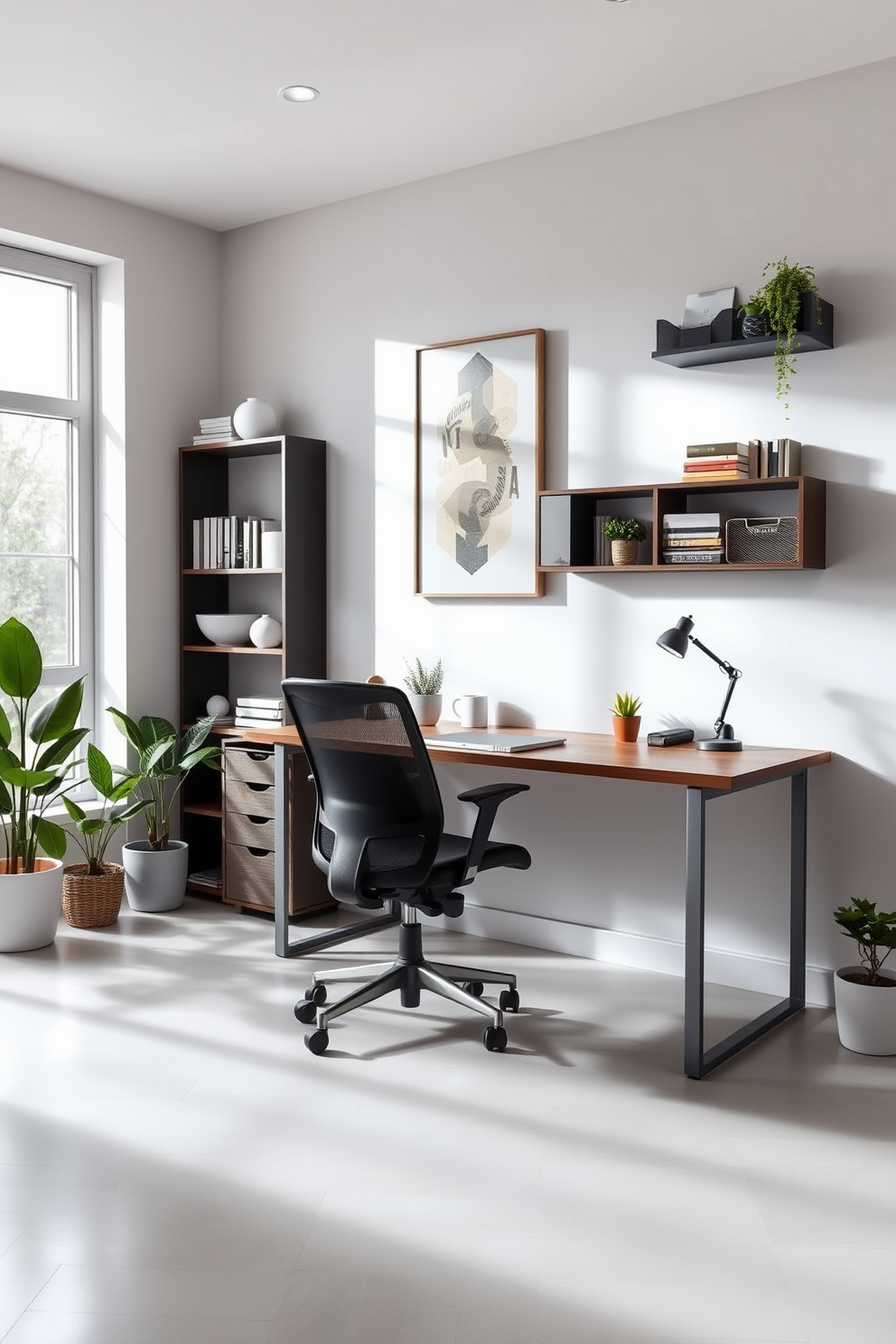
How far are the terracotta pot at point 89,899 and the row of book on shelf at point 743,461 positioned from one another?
8.45 ft

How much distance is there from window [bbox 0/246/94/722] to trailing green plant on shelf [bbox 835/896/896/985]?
126 inches

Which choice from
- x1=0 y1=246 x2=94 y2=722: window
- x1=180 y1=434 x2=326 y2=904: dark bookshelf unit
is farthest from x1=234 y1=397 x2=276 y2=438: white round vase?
x1=0 y1=246 x2=94 y2=722: window

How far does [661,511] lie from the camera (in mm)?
3672

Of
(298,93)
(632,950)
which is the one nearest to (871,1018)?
(632,950)

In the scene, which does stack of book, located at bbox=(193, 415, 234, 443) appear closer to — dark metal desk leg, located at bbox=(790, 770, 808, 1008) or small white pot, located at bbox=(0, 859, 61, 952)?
small white pot, located at bbox=(0, 859, 61, 952)

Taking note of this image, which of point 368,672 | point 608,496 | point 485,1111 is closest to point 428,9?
point 608,496

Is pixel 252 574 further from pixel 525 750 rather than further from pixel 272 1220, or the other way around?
pixel 272 1220

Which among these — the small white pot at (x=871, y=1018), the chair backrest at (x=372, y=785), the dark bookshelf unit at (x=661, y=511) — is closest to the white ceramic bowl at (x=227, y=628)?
the dark bookshelf unit at (x=661, y=511)

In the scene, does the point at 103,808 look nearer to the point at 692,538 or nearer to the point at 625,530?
the point at 625,530

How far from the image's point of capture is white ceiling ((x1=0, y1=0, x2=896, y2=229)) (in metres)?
3.19

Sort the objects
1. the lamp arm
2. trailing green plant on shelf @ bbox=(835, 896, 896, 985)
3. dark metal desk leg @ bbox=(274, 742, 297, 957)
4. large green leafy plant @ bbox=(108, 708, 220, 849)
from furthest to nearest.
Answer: large green leafy plant @ bbox=(108, 708, 220, 849) → dark metal desk leg @ bbox=(274, 742, 297, 957) → the lamp arm → trailing green plant on shelf @ bbox=(835, 896, 896, 985)

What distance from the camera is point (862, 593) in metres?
3.47

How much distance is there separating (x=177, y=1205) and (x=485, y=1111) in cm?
77

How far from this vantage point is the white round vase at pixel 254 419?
15.7 feet
